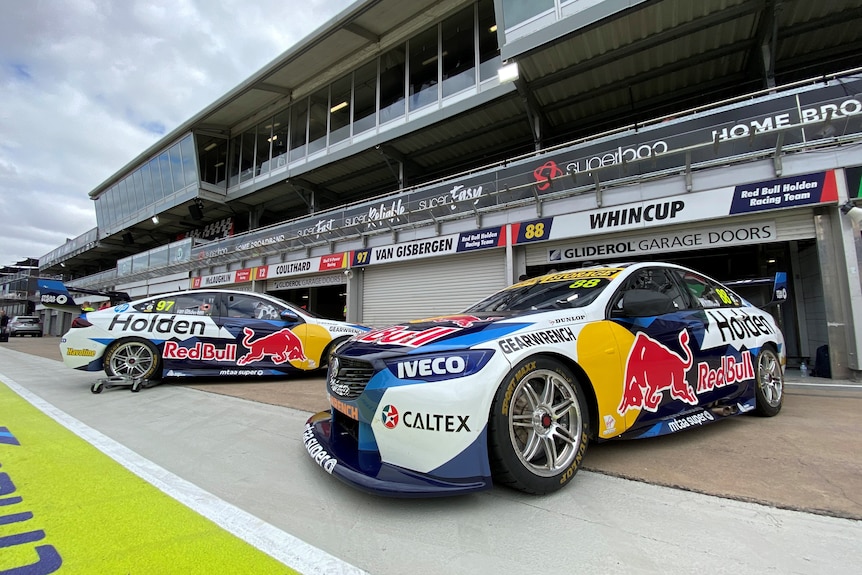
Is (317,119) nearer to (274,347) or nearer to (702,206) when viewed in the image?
(274,347)

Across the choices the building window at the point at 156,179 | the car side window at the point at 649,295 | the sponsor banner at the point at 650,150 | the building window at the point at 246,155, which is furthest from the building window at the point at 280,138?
the car side window at the point at 649,295

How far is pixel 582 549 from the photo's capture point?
5.49 feet

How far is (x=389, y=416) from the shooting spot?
208 centimetres

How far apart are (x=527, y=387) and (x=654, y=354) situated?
1192 mm

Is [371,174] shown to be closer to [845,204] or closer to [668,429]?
[845,204]

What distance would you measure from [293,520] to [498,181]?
28.9ft

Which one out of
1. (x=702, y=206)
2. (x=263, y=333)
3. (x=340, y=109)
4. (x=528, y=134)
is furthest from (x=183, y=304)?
(x=340, y=109)

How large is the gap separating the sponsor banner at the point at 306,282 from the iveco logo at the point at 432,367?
1120 centimetres

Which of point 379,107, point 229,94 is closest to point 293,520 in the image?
point 379,107

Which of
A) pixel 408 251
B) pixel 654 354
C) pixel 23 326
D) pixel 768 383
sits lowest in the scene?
pixel 768 383

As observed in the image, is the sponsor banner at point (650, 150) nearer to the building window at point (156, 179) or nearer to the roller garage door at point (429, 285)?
the roller garage door at point (429, 285)

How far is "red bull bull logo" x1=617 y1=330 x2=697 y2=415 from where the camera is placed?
2.62 metres

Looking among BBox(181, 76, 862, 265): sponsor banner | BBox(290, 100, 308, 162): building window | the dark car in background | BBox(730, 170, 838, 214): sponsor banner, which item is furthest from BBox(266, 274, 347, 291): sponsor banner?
the dark car in background

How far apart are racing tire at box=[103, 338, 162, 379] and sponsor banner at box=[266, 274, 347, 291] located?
731 centimetres
